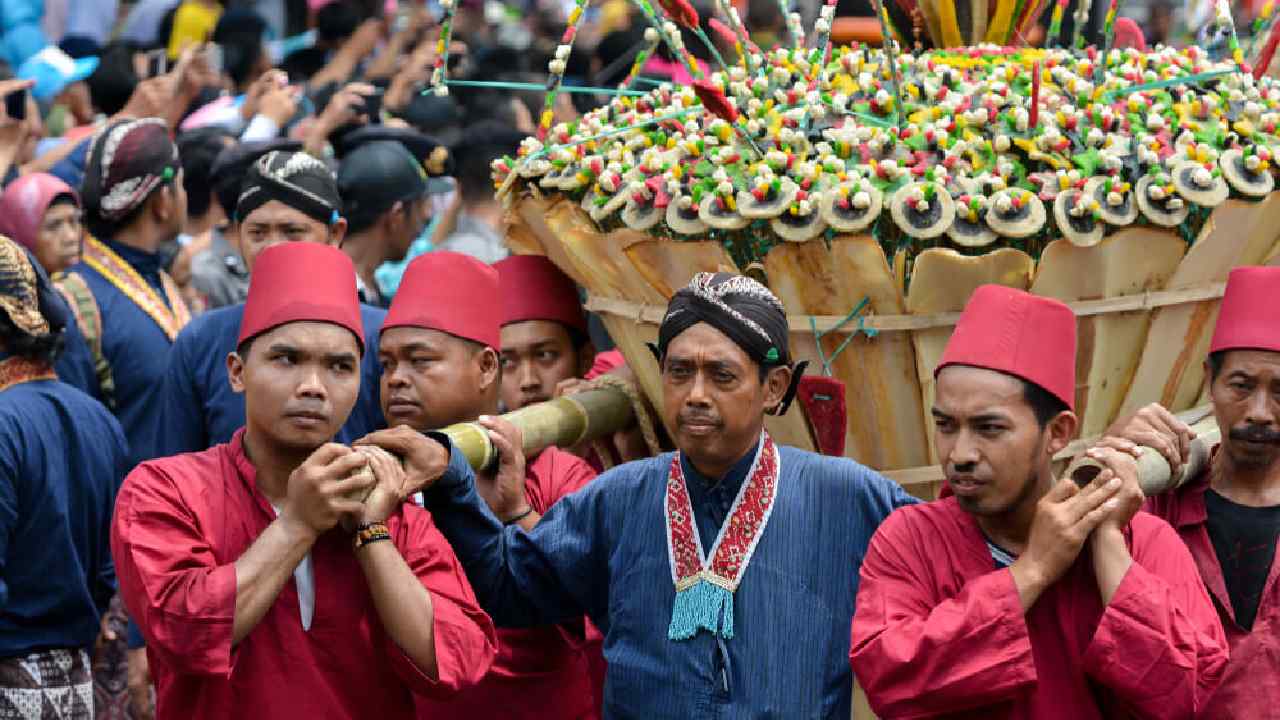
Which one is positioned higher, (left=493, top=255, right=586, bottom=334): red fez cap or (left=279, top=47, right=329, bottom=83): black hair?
(left=279, top=47, right=329, bottom=83): black hair

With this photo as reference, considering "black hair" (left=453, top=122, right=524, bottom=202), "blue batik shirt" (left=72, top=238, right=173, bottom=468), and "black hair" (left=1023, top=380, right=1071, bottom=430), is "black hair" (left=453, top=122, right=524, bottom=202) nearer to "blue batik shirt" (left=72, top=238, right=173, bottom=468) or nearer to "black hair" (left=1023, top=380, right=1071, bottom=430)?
"blue batik shirt" (left=72, top=238, right=173, bottom=468)

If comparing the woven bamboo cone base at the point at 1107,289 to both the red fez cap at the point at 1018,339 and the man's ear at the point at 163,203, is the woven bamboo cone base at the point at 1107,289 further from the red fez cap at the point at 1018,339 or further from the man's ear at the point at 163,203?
the man's ear at the point at 163,203

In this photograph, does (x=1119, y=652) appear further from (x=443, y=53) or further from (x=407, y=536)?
(x=443, y=53)

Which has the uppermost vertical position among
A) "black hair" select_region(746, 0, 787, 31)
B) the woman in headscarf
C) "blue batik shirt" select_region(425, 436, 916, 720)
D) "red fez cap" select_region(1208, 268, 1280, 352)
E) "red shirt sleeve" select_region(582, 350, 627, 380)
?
"black hair" select_region(746, 0, 787, 31)

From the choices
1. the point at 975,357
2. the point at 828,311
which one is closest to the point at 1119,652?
the point at 975,357

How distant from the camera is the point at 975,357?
10.9 feet

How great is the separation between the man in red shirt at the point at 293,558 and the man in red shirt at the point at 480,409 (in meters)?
0.64

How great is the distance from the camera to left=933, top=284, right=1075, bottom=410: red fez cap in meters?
3.30

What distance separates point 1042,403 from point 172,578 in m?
1.68

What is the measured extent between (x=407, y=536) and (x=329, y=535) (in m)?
0.16

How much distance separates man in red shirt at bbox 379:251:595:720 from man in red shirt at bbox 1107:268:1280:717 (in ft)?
4.63

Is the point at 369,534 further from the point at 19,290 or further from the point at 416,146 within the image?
the point at 416,146

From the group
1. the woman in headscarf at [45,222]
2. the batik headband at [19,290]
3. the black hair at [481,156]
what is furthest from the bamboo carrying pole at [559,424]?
the black hair at [481,156]

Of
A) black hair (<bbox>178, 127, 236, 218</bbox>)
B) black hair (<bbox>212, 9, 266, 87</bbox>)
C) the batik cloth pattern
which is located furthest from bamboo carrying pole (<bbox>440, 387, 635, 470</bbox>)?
black hair (<bbox>212, 9, 266, 87</bbox>)
